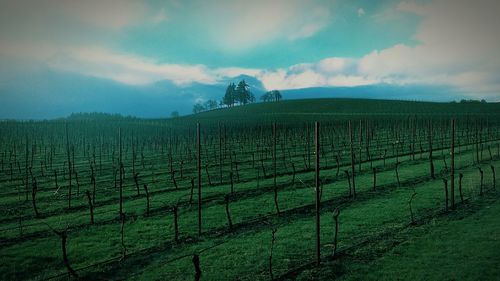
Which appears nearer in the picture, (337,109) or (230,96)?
(337,109)

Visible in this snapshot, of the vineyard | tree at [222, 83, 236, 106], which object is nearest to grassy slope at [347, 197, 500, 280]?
the vineyard

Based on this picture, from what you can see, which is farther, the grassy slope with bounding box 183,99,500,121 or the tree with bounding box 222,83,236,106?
the tree with bounding box 222,83,236,106

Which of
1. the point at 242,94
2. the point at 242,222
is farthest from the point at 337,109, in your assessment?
the point at 242,222

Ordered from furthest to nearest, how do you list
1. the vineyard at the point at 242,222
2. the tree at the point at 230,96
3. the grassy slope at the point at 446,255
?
the tree at the point at 230,96, the vineyard at the point at 242,222, the grassy slope at the point at 446,255

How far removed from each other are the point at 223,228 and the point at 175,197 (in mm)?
6572

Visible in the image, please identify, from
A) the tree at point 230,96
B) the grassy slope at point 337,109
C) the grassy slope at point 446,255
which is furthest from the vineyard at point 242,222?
the tree at point 230,96

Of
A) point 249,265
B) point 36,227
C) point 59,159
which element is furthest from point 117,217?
point 59,159

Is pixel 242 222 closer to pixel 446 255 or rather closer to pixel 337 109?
pixel 446 255

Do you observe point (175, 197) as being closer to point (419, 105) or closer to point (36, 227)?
point (36, 227)

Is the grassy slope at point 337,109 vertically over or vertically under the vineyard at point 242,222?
over

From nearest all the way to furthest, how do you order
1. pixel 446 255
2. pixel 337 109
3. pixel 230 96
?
pixel 446 255 → pixel 337 109 → pixel 230 96

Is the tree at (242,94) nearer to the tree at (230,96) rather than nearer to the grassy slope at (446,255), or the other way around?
the tree at (230,96)

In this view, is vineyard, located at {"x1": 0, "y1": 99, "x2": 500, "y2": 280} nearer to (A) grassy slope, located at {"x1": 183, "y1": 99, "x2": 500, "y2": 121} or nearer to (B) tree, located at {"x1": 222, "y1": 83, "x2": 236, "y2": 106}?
(A) grassy slope, located at {"x1": 183, "y1": 99, "x2": 500, "y2": 121}

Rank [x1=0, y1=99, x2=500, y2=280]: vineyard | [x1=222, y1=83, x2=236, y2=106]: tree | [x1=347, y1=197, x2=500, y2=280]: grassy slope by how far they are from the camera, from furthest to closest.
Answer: [x1=222, y1=83, x2=236, y2=106]: tree → [x1=0, y1=99, x2=500, y2=280]: vineyard → [x1=347, y1=197, x2=500, y2=280]: grassy slope
